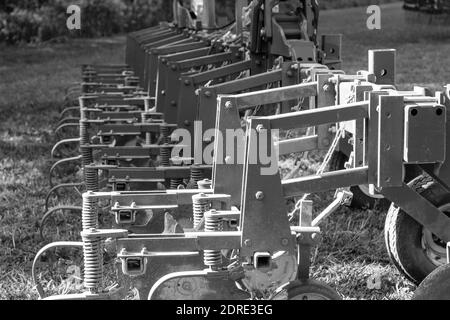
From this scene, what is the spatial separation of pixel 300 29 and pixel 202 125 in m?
2.12

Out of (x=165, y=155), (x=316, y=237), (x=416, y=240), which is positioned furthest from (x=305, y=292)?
(x=165, y=155)

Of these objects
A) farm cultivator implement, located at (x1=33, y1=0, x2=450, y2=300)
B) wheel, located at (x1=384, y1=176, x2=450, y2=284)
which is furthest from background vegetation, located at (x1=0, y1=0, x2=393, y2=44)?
wheel, located at (x1=384, y1=176, x2=450, y2=284)

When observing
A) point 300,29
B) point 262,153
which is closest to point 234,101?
point 262,153

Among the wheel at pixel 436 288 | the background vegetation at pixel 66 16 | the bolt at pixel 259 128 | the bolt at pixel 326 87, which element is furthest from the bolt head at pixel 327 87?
the background vegetation at pixel 66 16

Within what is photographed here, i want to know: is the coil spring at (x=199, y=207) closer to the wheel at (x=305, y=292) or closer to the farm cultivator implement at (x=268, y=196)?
the farm cultivator implement at (x=268, y=196)

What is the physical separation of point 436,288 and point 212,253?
2.97 ft

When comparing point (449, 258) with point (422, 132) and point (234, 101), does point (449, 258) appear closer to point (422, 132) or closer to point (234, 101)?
point (422, 132)

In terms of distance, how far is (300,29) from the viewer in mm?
7441

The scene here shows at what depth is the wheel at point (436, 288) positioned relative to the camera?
3.49m

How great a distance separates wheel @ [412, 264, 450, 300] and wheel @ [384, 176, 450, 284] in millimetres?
876

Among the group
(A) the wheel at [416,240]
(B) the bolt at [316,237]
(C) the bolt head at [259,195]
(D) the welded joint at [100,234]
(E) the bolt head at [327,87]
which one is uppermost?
(E) the bolt head at [327,87]

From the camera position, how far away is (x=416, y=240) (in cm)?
443

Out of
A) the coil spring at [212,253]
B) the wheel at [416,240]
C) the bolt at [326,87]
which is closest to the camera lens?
the coil spring at [212,253]

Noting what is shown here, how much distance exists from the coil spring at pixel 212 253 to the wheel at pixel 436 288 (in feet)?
2.65
